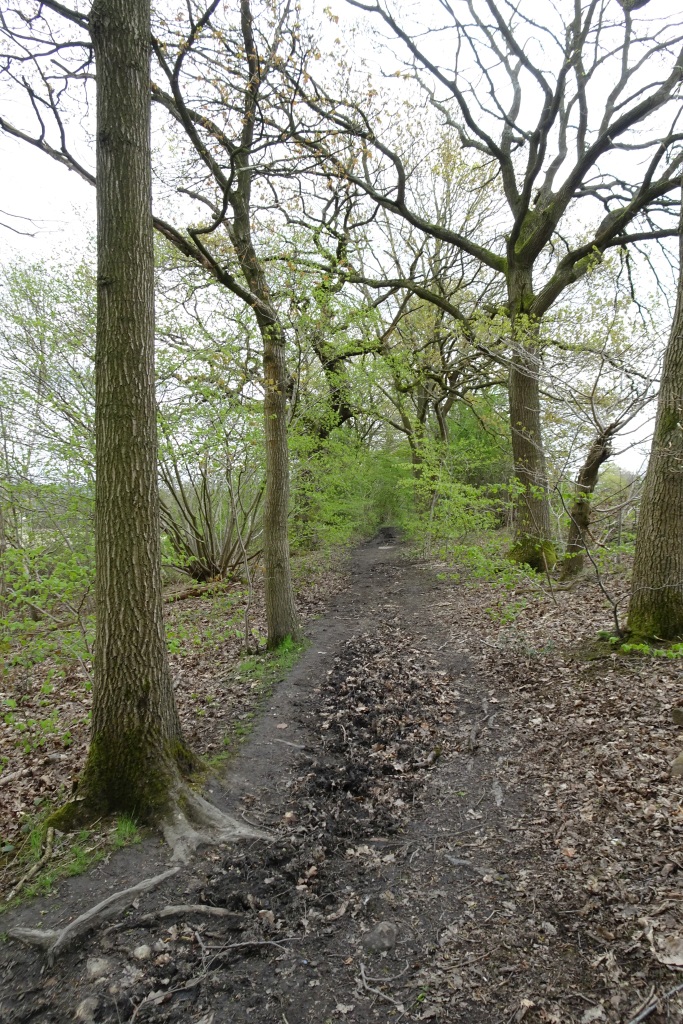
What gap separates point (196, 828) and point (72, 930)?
1.02 m

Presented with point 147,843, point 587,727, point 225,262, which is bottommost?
point 147,843

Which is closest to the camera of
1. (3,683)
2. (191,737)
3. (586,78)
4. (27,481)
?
(191,737)

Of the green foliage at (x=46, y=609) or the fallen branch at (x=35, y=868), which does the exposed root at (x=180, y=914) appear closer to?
the fallen branch at (x=35, y=868)

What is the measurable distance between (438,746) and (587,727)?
1319 mm

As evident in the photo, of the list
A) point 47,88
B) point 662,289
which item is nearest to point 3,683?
point 47,88

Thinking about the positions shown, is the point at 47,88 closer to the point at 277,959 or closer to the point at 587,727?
the point at 277,959

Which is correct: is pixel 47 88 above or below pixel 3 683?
above

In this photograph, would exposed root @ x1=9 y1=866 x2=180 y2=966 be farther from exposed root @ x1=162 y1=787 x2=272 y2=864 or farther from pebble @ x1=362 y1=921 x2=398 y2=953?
pebble @ x1=362 y1=921 x2=398 y2=953

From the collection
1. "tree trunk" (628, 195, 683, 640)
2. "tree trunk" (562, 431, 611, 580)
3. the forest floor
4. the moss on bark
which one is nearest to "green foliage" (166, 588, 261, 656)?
the forest floor

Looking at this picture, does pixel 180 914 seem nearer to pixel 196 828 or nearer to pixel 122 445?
pixel 196 828

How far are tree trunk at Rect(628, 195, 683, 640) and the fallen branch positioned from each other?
210 inches

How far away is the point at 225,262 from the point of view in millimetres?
7332

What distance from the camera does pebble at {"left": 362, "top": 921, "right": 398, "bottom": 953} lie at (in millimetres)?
2912

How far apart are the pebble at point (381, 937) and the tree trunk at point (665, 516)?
12.6 ft
